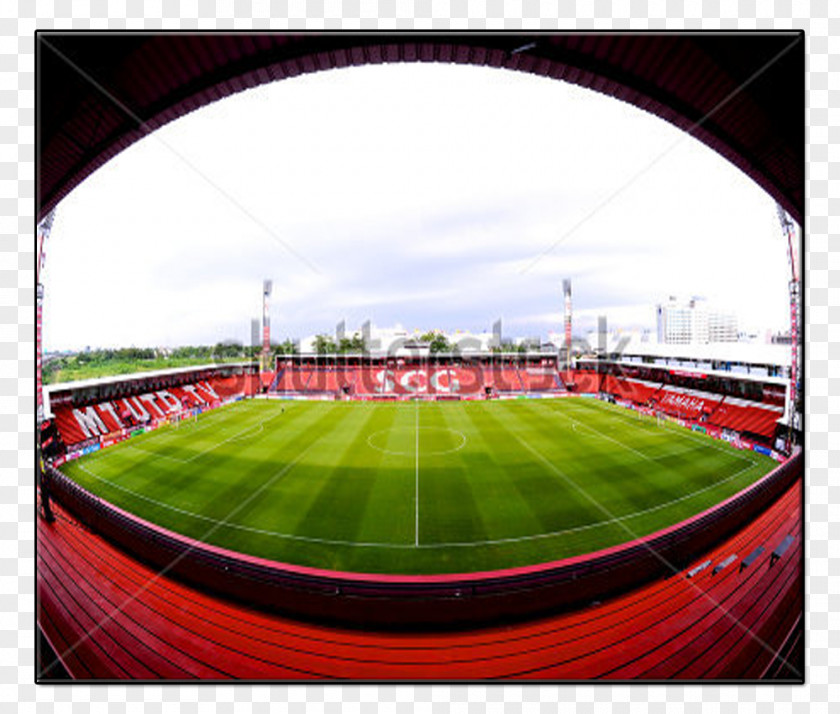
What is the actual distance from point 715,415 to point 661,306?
51.1m

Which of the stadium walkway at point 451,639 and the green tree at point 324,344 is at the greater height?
the green tree at point 324,344

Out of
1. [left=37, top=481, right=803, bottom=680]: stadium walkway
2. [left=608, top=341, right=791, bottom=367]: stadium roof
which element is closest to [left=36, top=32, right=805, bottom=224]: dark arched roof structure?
[left=37, top=481, right=803, bottom=680]: stadium walkway

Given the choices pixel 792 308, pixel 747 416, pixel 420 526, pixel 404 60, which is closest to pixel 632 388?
pixel 747 416

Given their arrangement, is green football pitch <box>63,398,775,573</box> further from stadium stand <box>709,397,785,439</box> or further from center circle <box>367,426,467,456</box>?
stadium stand <box>709,397,785,439</box>

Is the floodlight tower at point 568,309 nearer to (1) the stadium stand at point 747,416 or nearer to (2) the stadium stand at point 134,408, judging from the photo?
(1) the stadium stand at point 747,416

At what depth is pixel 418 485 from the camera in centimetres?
920

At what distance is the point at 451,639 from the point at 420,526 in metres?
3.68

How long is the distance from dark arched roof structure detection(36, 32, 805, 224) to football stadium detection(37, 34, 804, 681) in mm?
17

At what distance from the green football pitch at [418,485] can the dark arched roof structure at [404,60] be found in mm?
6546

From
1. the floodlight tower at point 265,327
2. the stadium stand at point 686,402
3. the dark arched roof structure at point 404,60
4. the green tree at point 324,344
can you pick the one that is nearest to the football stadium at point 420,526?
the dark arched roof structure at point 404,60

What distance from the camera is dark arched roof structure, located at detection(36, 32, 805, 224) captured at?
8.05 feet

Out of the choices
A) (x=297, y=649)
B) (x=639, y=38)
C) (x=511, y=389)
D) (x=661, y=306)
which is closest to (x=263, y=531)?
(x=297, y=649)

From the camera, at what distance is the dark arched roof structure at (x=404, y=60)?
8.05ft

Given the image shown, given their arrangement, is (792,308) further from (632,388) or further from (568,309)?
(568,309)
